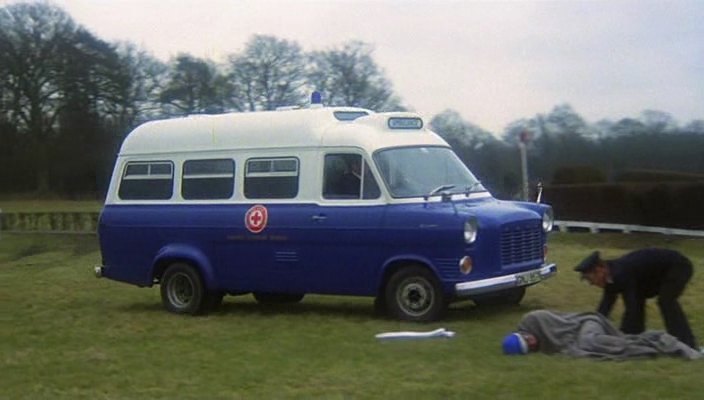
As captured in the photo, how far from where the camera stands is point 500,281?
1270cm

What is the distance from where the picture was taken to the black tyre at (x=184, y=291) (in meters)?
14.8

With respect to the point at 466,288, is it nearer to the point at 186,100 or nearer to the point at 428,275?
the point at 428,275

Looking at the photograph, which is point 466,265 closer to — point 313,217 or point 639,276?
point 313,217

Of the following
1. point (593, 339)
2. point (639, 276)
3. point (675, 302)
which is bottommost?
point (593, 339)

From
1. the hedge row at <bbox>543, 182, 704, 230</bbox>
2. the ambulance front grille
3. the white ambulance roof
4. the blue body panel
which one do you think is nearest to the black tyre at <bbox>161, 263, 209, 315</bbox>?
the blue body panel

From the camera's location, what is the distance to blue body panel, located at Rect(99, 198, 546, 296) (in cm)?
1270

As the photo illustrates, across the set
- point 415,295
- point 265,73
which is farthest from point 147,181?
point 265,73

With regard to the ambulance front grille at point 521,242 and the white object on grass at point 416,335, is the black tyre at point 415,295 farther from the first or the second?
the white object on grass at point 416,335

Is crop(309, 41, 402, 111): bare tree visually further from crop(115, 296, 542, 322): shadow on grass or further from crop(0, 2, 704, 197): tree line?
crop(115, 296, 542, 322): shadow on grass

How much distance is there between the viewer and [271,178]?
1417 cm

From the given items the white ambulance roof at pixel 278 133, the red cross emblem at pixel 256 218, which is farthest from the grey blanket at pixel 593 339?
the red cross emblem at pixel 256 218

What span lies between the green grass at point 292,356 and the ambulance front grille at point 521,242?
0.73 meters

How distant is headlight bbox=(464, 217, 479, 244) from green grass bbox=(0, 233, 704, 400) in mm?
1006

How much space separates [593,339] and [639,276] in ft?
2.55
